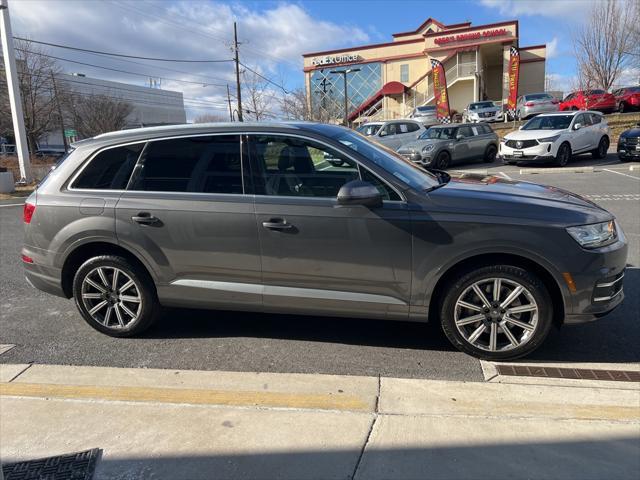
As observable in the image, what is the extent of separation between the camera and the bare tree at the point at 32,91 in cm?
3731

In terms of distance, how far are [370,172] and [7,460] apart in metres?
2.84

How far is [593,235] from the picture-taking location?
3.37 meters

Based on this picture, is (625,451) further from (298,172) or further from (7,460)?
(7,460)

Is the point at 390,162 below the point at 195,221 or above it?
above

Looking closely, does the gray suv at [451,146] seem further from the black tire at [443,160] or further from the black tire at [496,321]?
the black tire at [496,321]

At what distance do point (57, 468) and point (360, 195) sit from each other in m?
2.39

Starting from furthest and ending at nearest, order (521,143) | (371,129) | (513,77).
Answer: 1. (513,77)
2. (371,129)
3. (521,143)

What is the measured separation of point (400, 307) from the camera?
3568 mm

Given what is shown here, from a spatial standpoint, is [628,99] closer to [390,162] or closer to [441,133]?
[441,133]

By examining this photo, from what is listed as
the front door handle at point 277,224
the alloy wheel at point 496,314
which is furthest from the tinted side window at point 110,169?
the alloy wheel at point 496,314

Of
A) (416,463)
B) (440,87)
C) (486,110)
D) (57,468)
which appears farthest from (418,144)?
(440,87)

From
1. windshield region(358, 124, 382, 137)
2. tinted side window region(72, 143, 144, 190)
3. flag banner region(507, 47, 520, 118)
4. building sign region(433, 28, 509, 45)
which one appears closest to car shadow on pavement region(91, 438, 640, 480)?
tinted side window region(72, 143, 144, 190)

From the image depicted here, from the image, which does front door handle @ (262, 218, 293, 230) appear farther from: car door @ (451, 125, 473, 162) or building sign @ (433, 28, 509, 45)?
building sign @ (433, 28, 509, 45)

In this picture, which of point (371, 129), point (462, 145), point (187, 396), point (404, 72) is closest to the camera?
point (187, 396)
